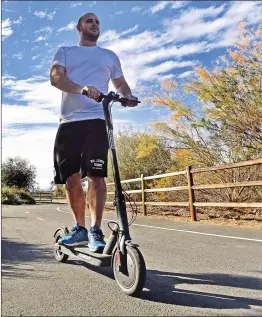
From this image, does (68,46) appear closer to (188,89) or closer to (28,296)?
(28,296)

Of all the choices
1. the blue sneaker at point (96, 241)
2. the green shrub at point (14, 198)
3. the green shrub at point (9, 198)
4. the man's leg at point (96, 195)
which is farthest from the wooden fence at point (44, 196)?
the blue sneaker at point (96, 241)

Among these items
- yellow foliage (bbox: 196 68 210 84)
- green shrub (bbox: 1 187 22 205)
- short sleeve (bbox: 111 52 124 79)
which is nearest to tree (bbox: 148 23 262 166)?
yellow foliage (bbox: 196 68 210 84)

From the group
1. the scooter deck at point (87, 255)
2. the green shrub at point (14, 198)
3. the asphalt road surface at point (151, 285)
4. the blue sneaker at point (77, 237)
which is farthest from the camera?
the green shrub at point (14, 198)

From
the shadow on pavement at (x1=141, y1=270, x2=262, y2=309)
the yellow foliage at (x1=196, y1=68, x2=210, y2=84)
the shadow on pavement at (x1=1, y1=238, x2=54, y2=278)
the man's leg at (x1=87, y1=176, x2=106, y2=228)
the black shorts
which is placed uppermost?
the yellow foliage at (x1=196, y1=68, x2=210, y2=84)

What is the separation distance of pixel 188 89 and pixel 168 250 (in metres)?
5.78

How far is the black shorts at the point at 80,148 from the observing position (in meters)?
2.92

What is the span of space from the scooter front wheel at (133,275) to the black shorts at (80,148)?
84 cm

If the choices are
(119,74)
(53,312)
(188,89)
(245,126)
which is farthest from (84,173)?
(188,89)

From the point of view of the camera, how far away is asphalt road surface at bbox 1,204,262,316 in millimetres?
2031

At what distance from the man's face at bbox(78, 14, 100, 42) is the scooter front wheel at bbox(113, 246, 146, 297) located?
6.34 feet

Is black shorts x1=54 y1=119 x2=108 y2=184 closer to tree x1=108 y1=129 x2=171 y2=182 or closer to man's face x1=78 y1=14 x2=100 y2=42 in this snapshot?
man's face x1=78 y1=14 x2=100 y2=42

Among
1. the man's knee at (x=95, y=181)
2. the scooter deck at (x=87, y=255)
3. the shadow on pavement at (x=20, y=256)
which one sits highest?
the man's knee at (x=95, y=181)

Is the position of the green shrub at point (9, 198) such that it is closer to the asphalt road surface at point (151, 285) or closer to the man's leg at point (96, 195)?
the asphalt road surface at point (151, 285)

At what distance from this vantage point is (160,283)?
8.46 ft
